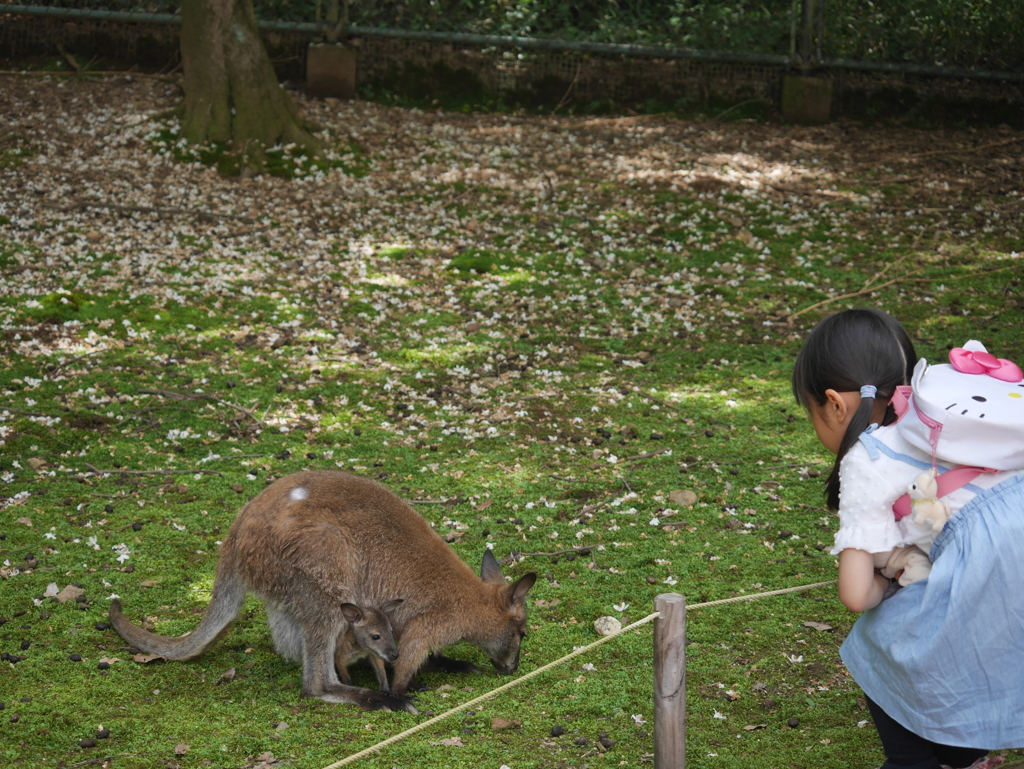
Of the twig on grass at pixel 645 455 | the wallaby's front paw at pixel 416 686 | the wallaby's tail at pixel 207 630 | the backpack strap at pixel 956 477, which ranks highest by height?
the backpack strap at pixel 956 477

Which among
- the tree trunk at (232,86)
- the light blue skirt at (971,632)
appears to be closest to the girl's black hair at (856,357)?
the light blue skirt at (971,632)

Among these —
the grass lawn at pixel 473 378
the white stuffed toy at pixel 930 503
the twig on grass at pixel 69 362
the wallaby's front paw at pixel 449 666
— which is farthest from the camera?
the twig on grass at pixel 69 362

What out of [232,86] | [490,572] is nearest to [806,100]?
[232,86]

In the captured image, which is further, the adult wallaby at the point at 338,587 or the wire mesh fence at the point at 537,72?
the wire mesh fence at the point at 537,72

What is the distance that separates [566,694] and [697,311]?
551 cm

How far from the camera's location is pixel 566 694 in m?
3.79

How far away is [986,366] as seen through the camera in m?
2.49

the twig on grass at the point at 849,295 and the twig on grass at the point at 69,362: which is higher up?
the twig on grass at the point at 849,295

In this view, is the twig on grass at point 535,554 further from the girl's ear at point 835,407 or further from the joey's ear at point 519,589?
the girl's ear at point 835,407

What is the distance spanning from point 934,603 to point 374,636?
2.15 meters

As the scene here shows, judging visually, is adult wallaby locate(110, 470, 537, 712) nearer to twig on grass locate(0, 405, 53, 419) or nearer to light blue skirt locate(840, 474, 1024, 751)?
light blue skirt locate(840, 474, 1024, 751)

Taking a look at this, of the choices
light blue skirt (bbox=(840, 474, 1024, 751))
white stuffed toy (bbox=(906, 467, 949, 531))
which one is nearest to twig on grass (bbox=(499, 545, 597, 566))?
light blue skirt (bbox=(840, 474, 1024, 751))

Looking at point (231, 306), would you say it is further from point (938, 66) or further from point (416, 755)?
point (938, 66)

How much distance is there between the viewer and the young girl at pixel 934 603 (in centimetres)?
242
